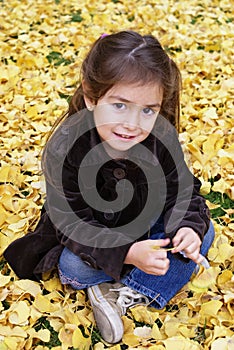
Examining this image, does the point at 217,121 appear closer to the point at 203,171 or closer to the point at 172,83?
the point at 203,171

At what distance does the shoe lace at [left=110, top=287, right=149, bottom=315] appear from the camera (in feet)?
5.43

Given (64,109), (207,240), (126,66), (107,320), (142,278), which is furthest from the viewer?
(64,109)

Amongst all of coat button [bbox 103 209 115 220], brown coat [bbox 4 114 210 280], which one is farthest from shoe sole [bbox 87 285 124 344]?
coat button [bbox 103 209 115 220]

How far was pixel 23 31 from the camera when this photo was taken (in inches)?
136

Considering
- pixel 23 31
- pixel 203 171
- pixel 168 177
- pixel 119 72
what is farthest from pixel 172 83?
pixel 23 31

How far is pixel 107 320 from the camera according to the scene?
156 centimetres

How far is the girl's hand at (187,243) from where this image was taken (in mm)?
1522

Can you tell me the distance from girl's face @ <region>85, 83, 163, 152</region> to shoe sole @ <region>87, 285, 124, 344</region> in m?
0.44

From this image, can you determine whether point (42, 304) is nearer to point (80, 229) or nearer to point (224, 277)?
point (80, 229)

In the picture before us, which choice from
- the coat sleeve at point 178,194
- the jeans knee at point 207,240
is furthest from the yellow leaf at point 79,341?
the jeans knee at point 207,240

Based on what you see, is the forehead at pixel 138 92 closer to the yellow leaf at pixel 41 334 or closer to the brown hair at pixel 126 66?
the brown hair at pixel 126 66

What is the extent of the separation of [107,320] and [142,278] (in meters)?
0.17

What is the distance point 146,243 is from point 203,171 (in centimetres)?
77

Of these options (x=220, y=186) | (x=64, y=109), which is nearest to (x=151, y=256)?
(x=220, y=186)
